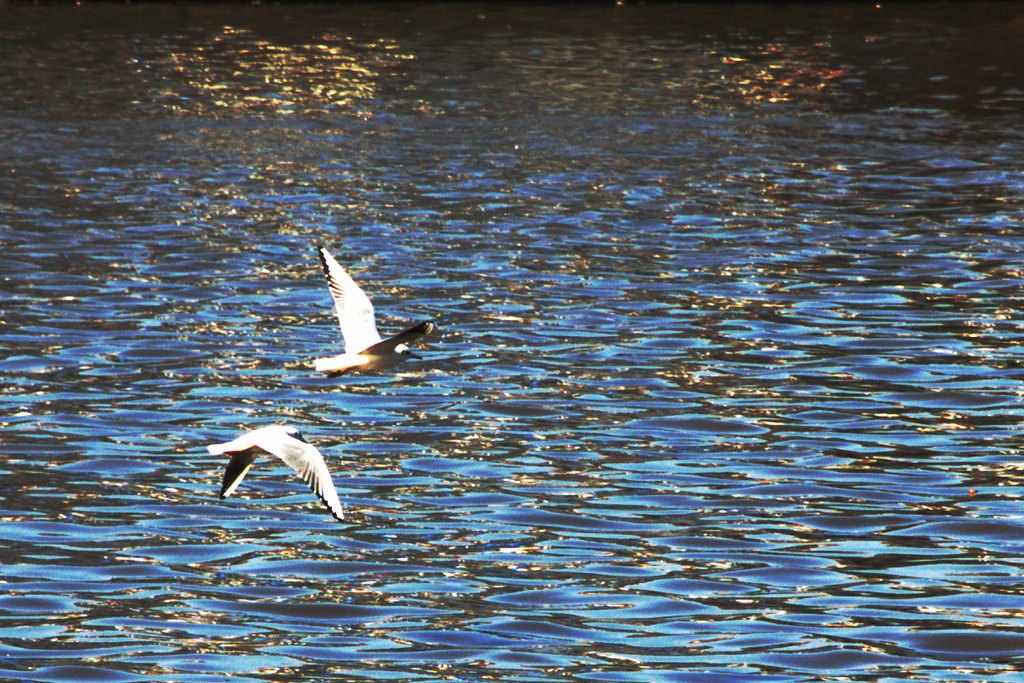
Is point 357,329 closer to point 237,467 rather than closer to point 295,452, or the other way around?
point 237,467

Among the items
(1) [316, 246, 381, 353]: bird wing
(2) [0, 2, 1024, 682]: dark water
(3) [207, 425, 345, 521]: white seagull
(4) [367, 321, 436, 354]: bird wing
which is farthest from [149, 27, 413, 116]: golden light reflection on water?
(3) [207, 425, 345, 521]: white seagull

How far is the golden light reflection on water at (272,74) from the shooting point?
30.8 meters

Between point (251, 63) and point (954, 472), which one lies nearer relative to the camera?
point (954, 472)

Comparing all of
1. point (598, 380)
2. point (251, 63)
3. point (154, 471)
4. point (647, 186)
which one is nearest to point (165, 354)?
point (154, 471)

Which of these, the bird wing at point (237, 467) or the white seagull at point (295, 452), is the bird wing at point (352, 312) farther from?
the white seagull at point (295, 452)

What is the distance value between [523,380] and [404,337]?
4.85 metres

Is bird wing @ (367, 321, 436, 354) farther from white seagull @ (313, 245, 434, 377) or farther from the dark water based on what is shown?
the dark water

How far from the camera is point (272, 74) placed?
110ft

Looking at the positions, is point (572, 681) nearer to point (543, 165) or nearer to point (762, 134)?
point (543, 165)

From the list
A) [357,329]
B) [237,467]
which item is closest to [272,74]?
[357,329]

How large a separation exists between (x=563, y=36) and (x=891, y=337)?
76.4ft

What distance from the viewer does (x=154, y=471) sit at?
12.9 metres

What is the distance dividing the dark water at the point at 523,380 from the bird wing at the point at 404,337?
149 cm

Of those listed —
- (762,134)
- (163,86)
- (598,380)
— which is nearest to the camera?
(598,380)
